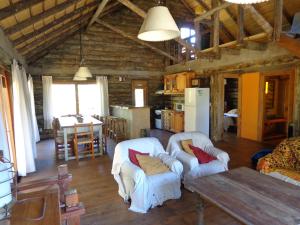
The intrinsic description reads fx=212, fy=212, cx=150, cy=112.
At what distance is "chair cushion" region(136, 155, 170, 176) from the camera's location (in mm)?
2951

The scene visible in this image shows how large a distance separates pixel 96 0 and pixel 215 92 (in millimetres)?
4362

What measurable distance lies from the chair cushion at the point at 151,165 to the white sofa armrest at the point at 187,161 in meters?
0.37

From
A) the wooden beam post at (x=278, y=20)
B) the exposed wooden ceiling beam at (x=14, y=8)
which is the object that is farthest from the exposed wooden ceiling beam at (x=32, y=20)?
the wooden beam post at (x=278, y=20)

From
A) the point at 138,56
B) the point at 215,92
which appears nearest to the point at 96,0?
the point at 138,56

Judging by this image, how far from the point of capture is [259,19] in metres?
4.04

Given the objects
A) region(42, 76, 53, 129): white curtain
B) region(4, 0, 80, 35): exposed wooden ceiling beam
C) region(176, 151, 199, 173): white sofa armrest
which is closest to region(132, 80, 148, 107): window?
region(42, 76, 53, 129): white curtain

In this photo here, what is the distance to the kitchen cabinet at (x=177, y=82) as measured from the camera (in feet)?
24.6

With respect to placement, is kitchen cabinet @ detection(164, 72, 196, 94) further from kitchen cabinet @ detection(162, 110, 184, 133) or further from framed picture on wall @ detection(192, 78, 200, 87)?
kitchen cabinet @ detection(162, 110, 184, 133)

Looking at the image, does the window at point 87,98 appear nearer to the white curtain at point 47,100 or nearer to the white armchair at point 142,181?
the white curtain at point 47,100

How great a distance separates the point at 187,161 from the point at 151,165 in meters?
0.59

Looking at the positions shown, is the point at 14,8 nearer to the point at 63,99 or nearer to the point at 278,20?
the point at 278,20

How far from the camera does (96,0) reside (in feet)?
17.2

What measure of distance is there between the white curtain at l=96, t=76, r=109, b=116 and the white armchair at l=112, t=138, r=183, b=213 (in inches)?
197

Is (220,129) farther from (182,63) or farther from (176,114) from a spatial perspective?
(182,63)
